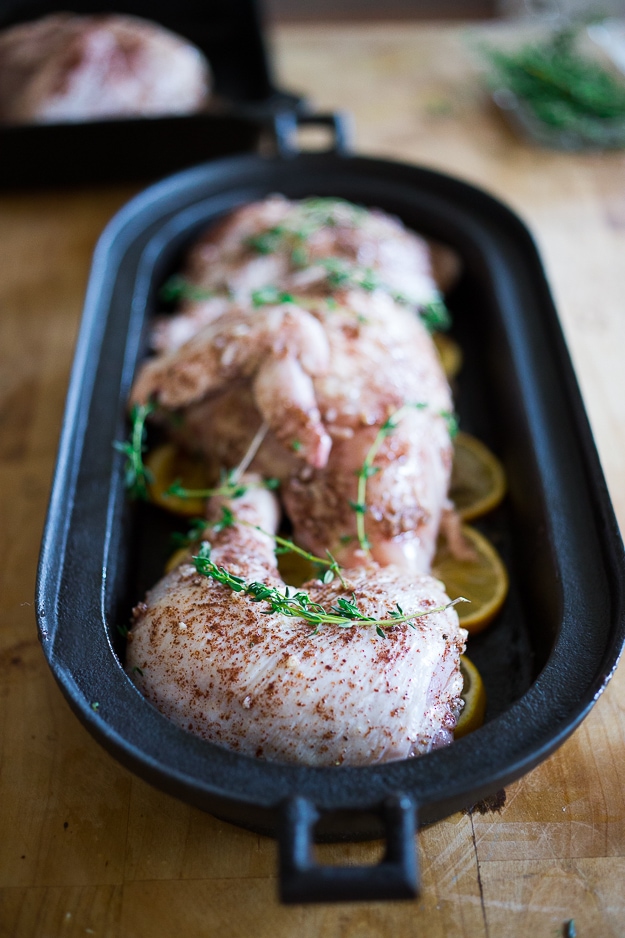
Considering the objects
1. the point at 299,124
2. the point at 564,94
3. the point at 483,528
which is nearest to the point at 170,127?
the point at 299,124

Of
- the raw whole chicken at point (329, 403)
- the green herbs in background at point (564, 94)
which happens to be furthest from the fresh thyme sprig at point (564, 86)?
the raw whole chicken at point (329, 403)

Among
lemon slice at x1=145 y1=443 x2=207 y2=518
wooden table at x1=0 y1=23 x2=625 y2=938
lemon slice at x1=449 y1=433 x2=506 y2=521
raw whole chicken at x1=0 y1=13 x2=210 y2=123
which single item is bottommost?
wooden table at x1=0 y1=23 x2=625 y2=938

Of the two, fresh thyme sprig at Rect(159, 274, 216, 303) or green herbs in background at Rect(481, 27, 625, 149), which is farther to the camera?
green herbs in background at Rect(481, 27, 625, 149)

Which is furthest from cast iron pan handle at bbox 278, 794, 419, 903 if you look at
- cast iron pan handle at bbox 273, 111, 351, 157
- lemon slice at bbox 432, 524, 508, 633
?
cast iron pan handle at bbox 273, 111, 351, 157

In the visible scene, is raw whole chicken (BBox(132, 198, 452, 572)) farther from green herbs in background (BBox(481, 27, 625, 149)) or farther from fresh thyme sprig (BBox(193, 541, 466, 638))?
green herbs in background (BBox(481, 27, 625, 149))

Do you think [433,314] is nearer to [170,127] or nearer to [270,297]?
[270,297]

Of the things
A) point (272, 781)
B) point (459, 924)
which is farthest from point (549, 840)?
point (272, 781)

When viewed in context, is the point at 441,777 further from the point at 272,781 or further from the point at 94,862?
the point at 94,862
